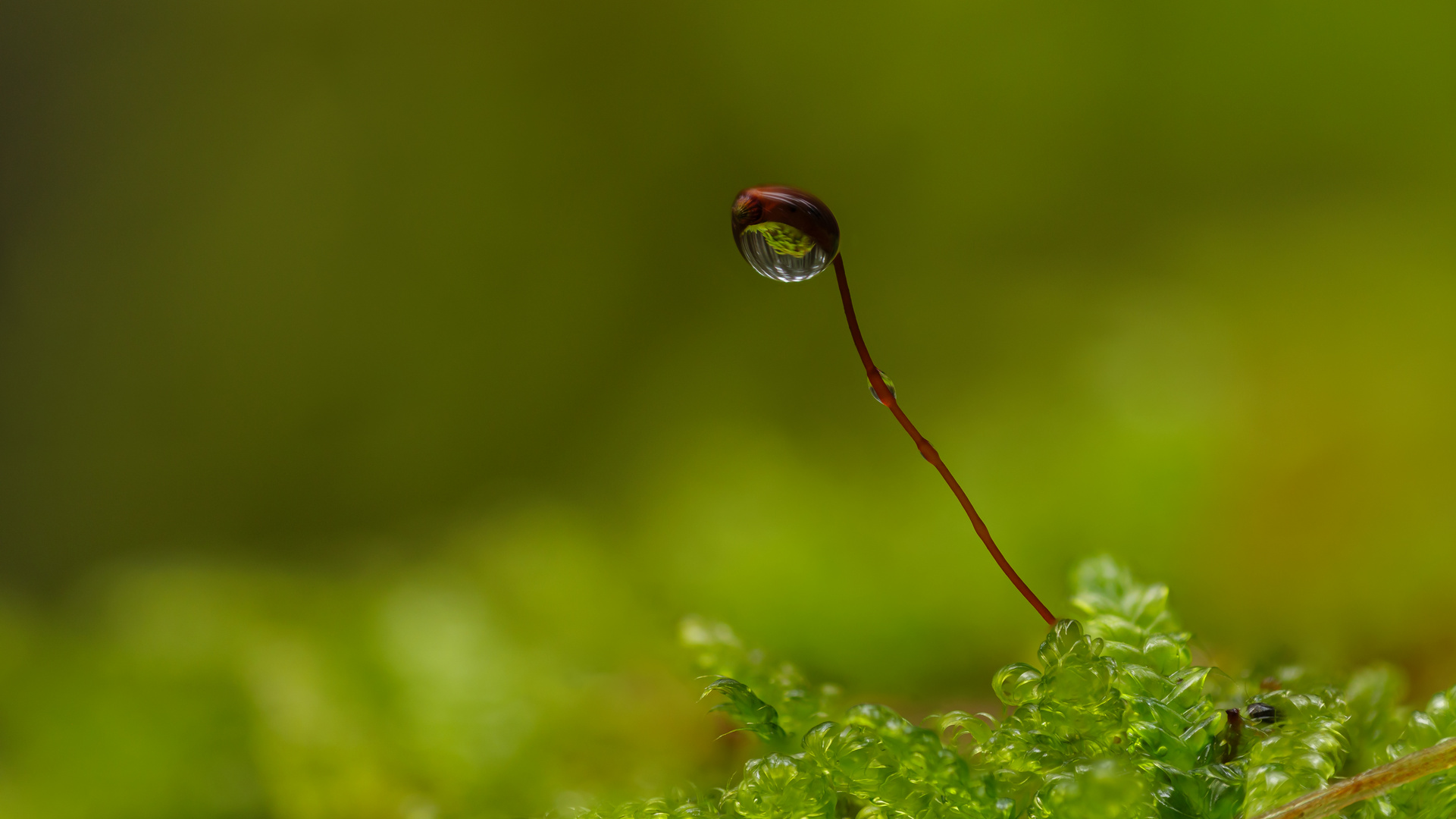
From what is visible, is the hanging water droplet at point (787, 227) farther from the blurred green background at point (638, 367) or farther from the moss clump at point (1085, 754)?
the blurred green background at point (638, 367)

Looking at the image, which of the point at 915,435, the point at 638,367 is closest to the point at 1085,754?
the point at 915,435

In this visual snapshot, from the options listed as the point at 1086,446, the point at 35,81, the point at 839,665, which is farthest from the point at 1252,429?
the point at 35,81

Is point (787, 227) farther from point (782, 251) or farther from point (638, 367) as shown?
point (638, 367)

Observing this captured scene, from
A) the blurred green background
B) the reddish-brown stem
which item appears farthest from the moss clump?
the blurred green background

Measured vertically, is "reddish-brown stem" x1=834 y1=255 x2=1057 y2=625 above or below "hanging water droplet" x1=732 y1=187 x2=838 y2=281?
below

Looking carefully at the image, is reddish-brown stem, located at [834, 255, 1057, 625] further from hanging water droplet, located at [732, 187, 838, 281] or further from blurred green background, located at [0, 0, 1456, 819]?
blurred green background, located at [0, 0, 1456, 819]

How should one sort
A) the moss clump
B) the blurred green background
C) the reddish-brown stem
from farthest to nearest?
the blurred green background < the reddish-brown stem < the moss clump
